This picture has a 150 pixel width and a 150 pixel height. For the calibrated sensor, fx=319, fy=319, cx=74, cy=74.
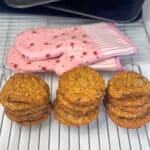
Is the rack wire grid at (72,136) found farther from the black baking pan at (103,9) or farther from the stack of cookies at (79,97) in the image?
the black baking pan at (103,9)

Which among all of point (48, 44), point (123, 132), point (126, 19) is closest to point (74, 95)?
point (123, 132)

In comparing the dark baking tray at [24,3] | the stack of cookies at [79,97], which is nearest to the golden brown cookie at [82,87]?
the stack of cookies at [79,97]

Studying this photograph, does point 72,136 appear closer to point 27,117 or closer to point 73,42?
point 27,117

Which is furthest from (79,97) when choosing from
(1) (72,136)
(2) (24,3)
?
(2) (24,3)

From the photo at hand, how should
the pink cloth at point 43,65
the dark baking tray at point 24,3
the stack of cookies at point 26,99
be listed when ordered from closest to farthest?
the stack of cookies at point 26,99 → the pink cloth at point 43,65 → the dark baking tray at point 24,3

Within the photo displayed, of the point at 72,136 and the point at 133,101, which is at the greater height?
the point at 133,101

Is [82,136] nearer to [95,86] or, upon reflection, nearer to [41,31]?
[95,86]

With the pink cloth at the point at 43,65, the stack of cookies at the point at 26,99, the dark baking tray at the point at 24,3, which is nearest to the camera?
the stack of cookies at the point at 26,99

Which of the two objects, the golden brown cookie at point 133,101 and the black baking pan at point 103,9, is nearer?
the golden brown cookie at point 133,101
